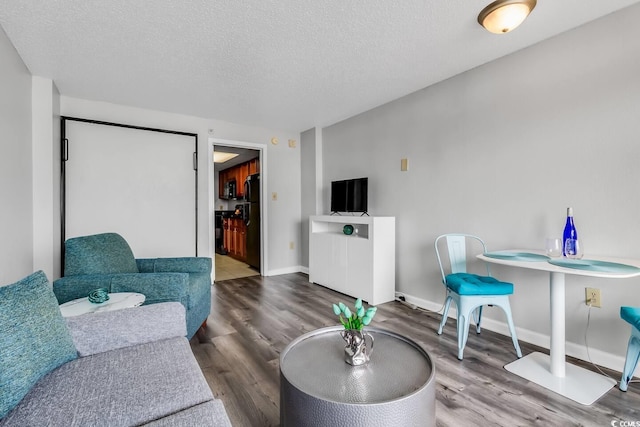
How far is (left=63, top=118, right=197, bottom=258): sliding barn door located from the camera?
11.0 ft

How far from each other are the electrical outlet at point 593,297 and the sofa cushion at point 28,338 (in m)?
3.00

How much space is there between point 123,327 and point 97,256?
115 centimetres

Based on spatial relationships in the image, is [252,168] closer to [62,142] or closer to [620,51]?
[62,142]

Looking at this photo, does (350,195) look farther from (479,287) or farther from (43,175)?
(43,175)

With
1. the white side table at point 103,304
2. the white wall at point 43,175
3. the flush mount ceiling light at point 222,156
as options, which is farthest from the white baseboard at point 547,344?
the flush mount ceiling light at point 222,156

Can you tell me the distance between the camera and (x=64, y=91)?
3205 mm

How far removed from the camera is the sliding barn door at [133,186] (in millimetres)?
3359

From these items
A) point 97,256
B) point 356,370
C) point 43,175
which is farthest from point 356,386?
point 43,175

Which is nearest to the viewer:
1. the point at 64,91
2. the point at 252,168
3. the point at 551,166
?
the point at 551,166

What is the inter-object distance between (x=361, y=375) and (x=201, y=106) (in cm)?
356

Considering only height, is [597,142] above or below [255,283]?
above

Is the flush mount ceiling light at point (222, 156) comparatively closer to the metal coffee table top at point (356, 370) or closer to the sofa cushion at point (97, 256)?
the sofa cushion at point (97, 256)

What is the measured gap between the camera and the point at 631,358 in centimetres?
168

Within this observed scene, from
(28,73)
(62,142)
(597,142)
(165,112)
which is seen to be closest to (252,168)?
(165,112)
